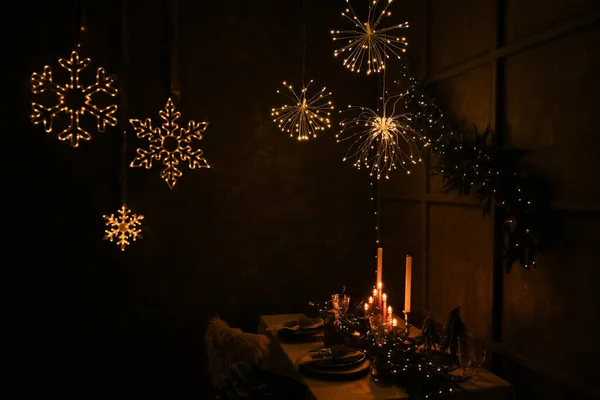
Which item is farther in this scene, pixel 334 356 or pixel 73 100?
pixel 73 100

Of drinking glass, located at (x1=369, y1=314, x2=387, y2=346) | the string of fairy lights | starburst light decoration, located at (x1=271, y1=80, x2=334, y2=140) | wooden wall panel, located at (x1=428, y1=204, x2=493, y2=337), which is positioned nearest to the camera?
drinking glass, located at (x1=369, y1=314, x2=387, y2=346)

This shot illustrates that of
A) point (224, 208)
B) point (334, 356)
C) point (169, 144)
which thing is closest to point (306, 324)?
point (334, 356)

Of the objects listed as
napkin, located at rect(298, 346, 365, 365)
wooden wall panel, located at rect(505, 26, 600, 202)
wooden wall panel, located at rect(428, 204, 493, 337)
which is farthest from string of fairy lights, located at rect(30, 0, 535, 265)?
napkin, located at rect(298, 346, 365, 365)

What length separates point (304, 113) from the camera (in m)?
3.86

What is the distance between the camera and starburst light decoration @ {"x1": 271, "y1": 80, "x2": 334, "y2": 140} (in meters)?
3.80

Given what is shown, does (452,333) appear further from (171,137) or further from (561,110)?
(171,137)

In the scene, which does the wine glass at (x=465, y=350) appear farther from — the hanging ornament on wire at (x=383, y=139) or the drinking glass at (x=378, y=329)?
the hanging ornament on wire at (x=383, y=139)

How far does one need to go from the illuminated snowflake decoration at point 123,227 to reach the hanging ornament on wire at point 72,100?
23.0 inches

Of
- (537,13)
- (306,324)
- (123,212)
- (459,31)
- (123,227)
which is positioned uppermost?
(459,31)

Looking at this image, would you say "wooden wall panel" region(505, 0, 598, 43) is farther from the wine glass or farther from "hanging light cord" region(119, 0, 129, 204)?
"hanging light cord" region(119, 0, 129, 204)

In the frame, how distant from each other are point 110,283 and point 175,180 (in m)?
0.88

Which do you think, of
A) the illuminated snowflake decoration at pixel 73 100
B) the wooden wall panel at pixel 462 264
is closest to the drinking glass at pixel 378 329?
the wooden wall panel at pixel 462 264

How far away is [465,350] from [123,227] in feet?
7.98

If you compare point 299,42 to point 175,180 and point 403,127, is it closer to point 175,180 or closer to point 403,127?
point 403,127
